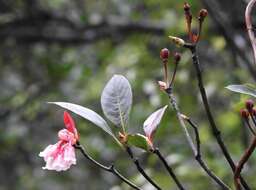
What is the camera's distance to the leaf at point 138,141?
0.77 meters

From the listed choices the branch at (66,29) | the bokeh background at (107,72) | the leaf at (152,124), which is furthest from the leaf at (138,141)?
the branch at (66,29)

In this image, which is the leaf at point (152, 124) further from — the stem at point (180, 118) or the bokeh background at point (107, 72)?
the bokeh background at point (107, 72)

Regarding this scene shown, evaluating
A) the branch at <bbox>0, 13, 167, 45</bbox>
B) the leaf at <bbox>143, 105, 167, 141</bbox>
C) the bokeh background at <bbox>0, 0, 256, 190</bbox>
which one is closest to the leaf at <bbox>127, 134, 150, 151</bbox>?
→ the leaf at <bbox>143, 105, 167, 141</bbox>

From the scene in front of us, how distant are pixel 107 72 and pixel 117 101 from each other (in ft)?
6.77

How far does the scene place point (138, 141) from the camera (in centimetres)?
77

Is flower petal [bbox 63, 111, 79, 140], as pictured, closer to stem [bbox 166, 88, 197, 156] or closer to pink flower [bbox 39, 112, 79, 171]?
pink flower [bbox 39, 112, 79, 171]

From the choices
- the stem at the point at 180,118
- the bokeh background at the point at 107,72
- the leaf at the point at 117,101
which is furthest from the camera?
the bokeh background at the point at 107,72

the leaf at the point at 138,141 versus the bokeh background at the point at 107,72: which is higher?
the leaf at the point at 138,141

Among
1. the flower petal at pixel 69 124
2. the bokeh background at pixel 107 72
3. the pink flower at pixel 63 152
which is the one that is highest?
the flower petal at pixel 69 124

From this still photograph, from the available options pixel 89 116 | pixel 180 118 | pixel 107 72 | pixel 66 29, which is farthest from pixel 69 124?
pixel 66 29

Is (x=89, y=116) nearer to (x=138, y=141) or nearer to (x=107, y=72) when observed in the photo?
(x=138, y=141)

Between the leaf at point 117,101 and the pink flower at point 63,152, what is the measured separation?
81 mm

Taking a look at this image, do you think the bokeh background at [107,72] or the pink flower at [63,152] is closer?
the pink flower at [63,152]

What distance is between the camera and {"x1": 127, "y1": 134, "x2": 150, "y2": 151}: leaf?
30.4 inches
